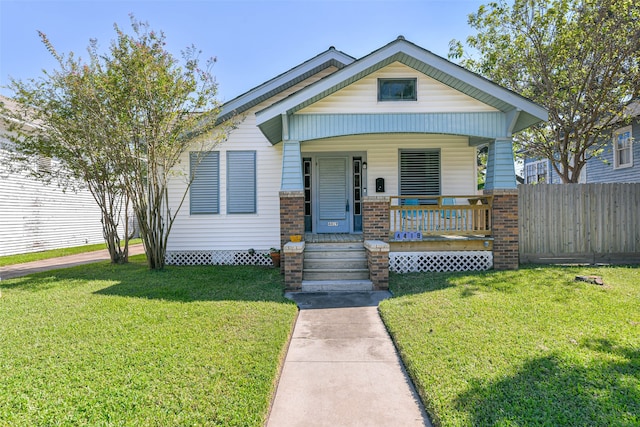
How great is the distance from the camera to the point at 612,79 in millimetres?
9594

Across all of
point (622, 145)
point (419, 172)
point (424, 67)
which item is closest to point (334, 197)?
point (419, 172)

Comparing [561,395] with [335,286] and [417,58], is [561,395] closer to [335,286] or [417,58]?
[335,286]

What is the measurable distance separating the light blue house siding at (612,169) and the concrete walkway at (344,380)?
39.9 ft

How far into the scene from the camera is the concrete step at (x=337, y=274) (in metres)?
7.31

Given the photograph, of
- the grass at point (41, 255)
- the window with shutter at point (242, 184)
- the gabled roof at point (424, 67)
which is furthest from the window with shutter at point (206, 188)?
the grass at point (41, 255)

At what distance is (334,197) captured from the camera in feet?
33.2

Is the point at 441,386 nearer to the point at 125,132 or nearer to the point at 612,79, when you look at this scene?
the point at 125,132

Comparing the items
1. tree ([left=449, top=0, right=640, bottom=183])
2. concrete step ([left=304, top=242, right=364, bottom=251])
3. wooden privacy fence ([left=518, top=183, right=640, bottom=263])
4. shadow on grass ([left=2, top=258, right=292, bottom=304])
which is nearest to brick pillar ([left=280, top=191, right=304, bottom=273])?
concrete step ([left=304, top=242, right=364, bottom=251])

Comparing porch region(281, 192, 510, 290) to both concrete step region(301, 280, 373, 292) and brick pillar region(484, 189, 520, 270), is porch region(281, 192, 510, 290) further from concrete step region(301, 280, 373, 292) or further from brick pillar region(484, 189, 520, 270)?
concrete step region(301, 280, 373, 292)

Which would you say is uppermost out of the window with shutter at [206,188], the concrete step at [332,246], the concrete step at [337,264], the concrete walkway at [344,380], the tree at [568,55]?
the tree at [568,55]

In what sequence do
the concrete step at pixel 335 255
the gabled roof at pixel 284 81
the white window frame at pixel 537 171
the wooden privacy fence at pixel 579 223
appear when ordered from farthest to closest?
the white window frame at pixel 537 171
the gabled roof at pixel 284 81
the wooden privacy fence at pixel 579 223
the concrete step at pixel 335 255

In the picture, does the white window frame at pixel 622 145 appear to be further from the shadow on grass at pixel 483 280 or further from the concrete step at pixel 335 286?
the concrete step at pixel 335 286

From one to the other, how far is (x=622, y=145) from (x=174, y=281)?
53.6ft

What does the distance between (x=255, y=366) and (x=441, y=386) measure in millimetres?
1691
